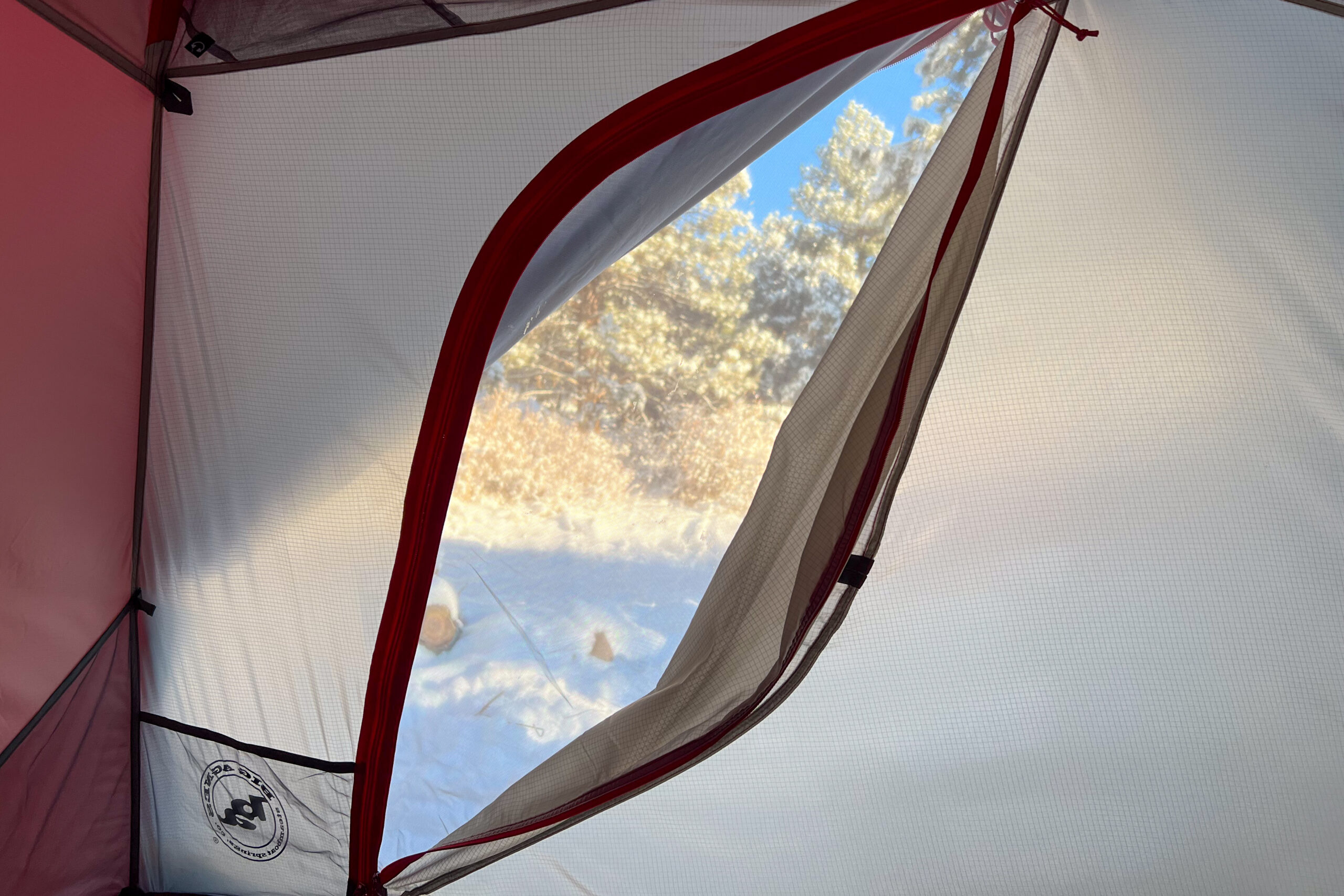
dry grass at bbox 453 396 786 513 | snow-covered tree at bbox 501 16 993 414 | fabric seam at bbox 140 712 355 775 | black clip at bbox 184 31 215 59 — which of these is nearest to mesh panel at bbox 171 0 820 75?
black clip at bbox 184 31 215 59

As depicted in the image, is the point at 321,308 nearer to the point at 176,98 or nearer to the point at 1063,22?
the point at 176,98

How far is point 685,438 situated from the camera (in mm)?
1117

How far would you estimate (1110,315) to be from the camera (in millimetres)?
1032

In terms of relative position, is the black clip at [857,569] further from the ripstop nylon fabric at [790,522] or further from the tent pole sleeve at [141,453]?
the tent pole sleeve at [141,453]

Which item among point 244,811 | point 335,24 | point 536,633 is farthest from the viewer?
point 244,811

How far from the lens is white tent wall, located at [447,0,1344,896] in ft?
3.21

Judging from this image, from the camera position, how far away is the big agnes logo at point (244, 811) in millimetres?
1263

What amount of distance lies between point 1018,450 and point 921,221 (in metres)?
0.29

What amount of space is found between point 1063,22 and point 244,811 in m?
1.39

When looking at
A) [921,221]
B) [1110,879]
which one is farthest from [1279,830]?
[921,221]

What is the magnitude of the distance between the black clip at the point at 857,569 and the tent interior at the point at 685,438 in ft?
0.08

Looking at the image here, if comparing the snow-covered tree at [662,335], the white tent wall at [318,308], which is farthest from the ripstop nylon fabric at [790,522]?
the white tent wall at [318,308]

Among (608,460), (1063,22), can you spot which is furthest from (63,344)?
(1063,22)

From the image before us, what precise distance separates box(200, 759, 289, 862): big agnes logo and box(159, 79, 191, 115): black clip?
84 cm
